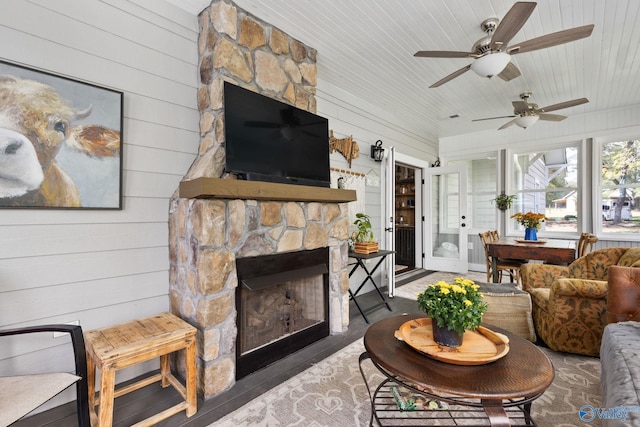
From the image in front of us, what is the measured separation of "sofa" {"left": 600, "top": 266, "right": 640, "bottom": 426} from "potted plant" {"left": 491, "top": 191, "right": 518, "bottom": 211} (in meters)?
3.63

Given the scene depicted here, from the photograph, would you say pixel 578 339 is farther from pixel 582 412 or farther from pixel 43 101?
pixel 43 101

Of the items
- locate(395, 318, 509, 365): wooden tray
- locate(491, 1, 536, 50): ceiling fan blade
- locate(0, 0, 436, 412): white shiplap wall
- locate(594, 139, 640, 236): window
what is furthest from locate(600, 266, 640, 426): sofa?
locate(594, 139, 640, 236): window

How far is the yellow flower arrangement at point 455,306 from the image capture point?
138 cm

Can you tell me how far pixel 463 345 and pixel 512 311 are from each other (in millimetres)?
1501

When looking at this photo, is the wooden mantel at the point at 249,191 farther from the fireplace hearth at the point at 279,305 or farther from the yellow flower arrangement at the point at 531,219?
the yellow flower arrangement at the point at 531,219

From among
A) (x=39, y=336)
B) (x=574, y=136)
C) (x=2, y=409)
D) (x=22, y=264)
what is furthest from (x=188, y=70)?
(x=574, y=136)

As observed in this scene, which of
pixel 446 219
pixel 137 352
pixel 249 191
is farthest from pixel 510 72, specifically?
pixel 137 352

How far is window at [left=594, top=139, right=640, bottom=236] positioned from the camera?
181 inches

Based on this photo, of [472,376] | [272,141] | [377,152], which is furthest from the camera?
[377,152]

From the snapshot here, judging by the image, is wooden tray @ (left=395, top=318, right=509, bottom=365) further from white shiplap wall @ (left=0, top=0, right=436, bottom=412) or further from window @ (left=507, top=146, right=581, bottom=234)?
window @ (left=507, top=146, right=581, bottom=234)

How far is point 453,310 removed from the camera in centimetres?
139

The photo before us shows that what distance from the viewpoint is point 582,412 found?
1.74 meters

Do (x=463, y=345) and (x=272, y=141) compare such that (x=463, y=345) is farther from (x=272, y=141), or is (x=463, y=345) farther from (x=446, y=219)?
(x=446, y=219)

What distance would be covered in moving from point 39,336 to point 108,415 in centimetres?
73
